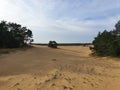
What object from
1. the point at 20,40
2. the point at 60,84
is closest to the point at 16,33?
the point at 20,40

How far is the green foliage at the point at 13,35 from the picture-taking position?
31.7m

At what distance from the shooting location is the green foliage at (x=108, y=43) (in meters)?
23.5

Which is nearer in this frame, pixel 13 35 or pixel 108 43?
pixel 108 43

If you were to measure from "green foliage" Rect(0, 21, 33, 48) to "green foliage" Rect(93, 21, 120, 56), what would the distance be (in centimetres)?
1125

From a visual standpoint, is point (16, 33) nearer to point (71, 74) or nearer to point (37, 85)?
A: point (71, 74)

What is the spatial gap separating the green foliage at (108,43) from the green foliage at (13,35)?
11249 millimetres

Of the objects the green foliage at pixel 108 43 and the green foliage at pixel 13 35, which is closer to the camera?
the green foliage at pixel 108 43

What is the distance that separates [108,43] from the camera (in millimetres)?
24188

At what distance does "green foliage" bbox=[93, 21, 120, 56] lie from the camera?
76.9 feet

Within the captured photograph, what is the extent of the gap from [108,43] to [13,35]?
14.8 metres

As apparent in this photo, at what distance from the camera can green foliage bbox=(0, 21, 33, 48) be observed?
1246 inches

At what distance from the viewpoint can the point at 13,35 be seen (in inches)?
1348

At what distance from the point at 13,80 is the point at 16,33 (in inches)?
961

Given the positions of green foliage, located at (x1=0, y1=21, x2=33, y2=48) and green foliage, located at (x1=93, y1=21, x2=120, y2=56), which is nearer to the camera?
green foliage, located at (x1=93, y1=21, x2=120, y2=56)
